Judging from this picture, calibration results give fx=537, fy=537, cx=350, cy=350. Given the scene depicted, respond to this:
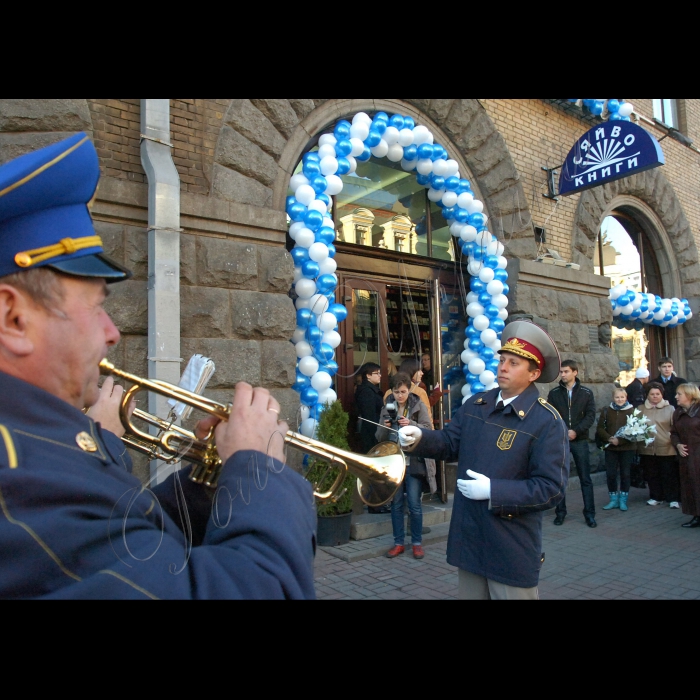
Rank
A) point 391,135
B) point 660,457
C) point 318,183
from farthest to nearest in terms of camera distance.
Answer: point 660,457
point 391,135
point 318,183

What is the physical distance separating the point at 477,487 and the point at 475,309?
217 inches

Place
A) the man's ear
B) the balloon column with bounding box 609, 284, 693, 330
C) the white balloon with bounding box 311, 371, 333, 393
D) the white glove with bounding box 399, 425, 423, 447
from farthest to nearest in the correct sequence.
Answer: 1. the balloon column with bounding box 609, 284, 693, 330
2. the white balloon with bounding box 311, 371, 333, 393
3. the white glove with bounding box 399, 425, 423, 447
4. the man's ear

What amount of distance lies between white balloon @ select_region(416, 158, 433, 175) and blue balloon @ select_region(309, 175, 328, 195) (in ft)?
6.72

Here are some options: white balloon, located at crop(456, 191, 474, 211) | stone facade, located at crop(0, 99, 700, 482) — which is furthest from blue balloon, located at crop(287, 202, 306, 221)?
white balloon, located at crop(456, 191, 474, 211)

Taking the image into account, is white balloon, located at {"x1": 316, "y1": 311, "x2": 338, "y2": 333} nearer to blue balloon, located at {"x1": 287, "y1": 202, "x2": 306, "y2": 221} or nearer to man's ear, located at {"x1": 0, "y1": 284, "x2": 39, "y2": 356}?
blue balloon, located at {"x1": 287, "y1": 202, "x2": 306, "y2": 221}

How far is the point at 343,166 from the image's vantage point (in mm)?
6414

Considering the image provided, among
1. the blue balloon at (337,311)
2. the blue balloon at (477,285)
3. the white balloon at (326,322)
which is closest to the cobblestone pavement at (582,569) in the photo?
the white balloon at (326,322)

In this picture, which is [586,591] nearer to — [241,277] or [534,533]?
[534,533]

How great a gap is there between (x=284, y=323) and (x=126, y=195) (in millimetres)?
1976

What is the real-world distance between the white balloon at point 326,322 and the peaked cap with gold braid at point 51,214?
4.81 m

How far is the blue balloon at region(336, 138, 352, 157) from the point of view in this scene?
6410 millimetres

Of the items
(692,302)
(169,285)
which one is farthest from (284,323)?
(692,302)

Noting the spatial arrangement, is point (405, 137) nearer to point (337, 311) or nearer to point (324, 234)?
point (324, 234)

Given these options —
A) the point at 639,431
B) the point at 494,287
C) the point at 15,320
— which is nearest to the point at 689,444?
the point at 639,431
